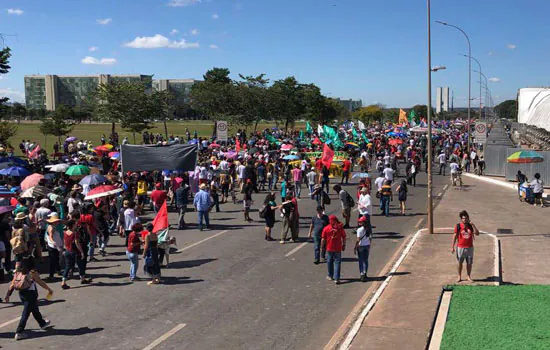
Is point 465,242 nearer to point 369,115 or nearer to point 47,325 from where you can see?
point 47,325

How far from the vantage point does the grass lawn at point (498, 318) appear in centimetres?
857

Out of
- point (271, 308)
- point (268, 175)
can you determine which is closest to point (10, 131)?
point (268, 175)

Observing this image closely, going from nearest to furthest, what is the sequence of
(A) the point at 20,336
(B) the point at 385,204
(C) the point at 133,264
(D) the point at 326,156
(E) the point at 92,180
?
(A) the point at 20,336
(C) the point at 133,264
(E) the point at 92,180
(B) the point at 385,204
(D) the point at 326,156

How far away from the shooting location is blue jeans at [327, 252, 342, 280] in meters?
12.0

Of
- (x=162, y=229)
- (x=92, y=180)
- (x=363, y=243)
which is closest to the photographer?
(x=363, y=243)

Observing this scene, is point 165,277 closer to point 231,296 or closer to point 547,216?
point 231,296

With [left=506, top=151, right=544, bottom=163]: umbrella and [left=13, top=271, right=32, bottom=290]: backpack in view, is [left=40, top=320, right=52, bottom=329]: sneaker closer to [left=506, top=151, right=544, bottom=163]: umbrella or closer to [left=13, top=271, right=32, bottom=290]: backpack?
[left=13, top=271, right=32, bottom=290]: backpack

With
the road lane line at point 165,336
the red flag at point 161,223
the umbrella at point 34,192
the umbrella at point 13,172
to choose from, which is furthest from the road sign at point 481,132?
the road lane line at point 165,336

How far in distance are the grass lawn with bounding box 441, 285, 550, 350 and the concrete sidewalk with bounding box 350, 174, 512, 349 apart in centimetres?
45

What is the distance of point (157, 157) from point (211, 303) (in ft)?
35.3

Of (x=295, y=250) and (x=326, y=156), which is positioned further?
(x=326, y=156)

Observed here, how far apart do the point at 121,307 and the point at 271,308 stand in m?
2.95

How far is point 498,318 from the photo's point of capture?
9656 mm

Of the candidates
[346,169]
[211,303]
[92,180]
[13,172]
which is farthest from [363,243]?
[346,169]
